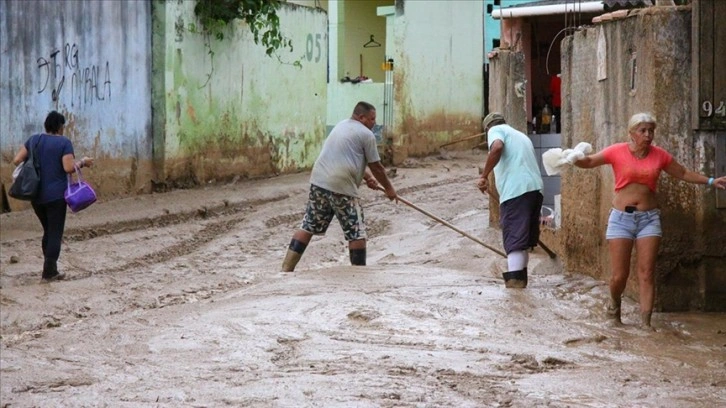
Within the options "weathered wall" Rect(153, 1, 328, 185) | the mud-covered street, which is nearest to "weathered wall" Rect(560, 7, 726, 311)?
the mud-covered street

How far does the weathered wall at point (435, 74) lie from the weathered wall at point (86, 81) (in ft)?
21.5

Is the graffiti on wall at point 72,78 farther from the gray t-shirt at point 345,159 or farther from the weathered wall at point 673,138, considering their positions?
the weathered wall at point 673,138

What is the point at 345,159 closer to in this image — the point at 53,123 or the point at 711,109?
the point at 53,123

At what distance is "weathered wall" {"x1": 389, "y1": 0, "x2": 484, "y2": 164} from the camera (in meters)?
23.3

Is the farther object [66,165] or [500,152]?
[66,165]

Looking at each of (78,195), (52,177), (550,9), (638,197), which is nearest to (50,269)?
(78,195)

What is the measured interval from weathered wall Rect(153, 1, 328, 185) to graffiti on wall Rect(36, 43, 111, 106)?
3.70 ft

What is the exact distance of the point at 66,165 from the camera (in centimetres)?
1192

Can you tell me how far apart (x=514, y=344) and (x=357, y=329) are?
116 cm

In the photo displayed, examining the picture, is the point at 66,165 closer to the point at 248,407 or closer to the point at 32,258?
the point at 32,258

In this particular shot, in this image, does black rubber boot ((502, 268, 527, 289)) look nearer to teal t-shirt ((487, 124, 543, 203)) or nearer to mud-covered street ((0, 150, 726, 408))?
mud-covered street ((0, 150, 726, 408))

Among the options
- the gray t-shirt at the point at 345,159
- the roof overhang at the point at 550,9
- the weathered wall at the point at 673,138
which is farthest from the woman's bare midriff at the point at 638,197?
the roof overhang at the point at 550,9

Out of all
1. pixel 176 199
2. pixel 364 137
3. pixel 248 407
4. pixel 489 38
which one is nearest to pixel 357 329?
pixel 248 407

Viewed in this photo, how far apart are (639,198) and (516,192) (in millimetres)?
1869
